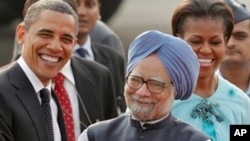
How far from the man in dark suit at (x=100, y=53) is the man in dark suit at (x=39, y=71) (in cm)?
202

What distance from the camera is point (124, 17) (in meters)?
12.8

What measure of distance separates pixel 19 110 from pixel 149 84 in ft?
3.96

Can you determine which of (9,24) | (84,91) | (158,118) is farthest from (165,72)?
(9,24)

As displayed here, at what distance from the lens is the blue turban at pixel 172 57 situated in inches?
261

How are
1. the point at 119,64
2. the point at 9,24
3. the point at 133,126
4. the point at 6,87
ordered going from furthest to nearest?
the point at 9,24, the point at 119,64, the point at 6,87, the point at 133,126

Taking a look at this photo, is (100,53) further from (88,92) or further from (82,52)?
(88,92)

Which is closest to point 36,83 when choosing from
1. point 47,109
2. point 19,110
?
point 47,109

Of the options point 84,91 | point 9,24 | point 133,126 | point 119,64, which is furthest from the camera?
point 9,24

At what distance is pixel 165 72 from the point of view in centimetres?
664

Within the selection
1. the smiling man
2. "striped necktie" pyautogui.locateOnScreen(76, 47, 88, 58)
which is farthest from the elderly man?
"striped necktie" pyautogui.locateOnScreen(76, 47, 88, 58)

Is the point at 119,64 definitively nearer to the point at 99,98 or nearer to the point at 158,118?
the point at 99,98

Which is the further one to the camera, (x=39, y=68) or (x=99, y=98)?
(x=99, y=98)

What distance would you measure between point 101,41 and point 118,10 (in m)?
1.76

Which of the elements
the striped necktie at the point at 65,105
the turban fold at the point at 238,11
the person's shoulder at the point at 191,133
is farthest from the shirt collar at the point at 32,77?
the turban fold at the point at 238,11
